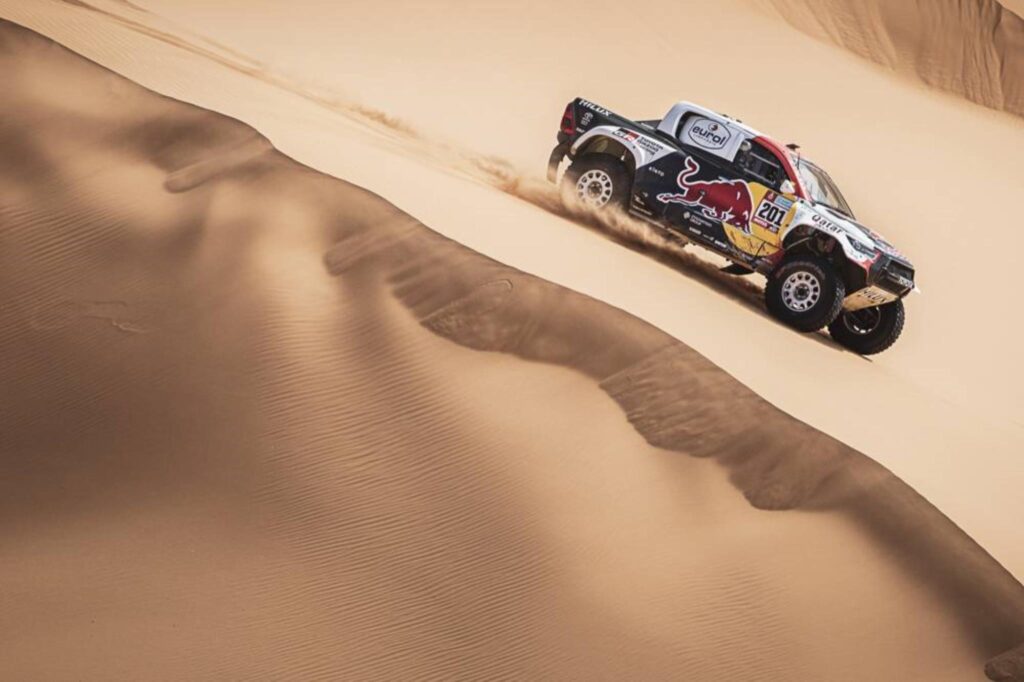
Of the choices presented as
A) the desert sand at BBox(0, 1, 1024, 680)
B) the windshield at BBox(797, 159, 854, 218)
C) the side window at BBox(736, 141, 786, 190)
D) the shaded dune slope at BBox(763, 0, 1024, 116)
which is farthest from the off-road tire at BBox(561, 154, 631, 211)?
the shaded dune slope at BBox(763, 0, 1024, 116)

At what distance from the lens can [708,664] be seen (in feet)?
21.9

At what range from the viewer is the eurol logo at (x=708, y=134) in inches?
471

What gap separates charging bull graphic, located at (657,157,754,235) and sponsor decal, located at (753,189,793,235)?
87 millimetres

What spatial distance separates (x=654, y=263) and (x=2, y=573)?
6.51m

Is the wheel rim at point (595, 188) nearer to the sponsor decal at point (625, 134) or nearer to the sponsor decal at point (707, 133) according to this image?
the sponsor decal at point (625, 134)

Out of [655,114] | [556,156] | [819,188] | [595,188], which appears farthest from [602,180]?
[655,114]

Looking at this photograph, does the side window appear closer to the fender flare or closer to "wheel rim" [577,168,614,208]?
the fender flare

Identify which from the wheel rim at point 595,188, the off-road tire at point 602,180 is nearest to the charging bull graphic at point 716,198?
the off-road tire at point 602,180

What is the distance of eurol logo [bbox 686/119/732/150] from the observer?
471 inches

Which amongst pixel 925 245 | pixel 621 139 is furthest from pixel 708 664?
pixel 925 245

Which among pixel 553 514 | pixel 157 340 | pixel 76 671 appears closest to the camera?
pixel 76 671

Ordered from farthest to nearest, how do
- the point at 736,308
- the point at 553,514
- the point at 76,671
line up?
the point at 736,308
the point at 553,514
the point at 76,671

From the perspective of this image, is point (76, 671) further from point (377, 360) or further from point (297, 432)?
point (377, 360)

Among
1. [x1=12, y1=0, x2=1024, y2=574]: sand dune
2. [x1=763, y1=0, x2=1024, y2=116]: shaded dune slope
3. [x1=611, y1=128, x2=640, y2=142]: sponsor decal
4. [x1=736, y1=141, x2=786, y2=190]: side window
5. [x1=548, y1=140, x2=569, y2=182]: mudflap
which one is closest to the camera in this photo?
[x1=12, y1=0, x2=1024, y2=574]: sand dune
